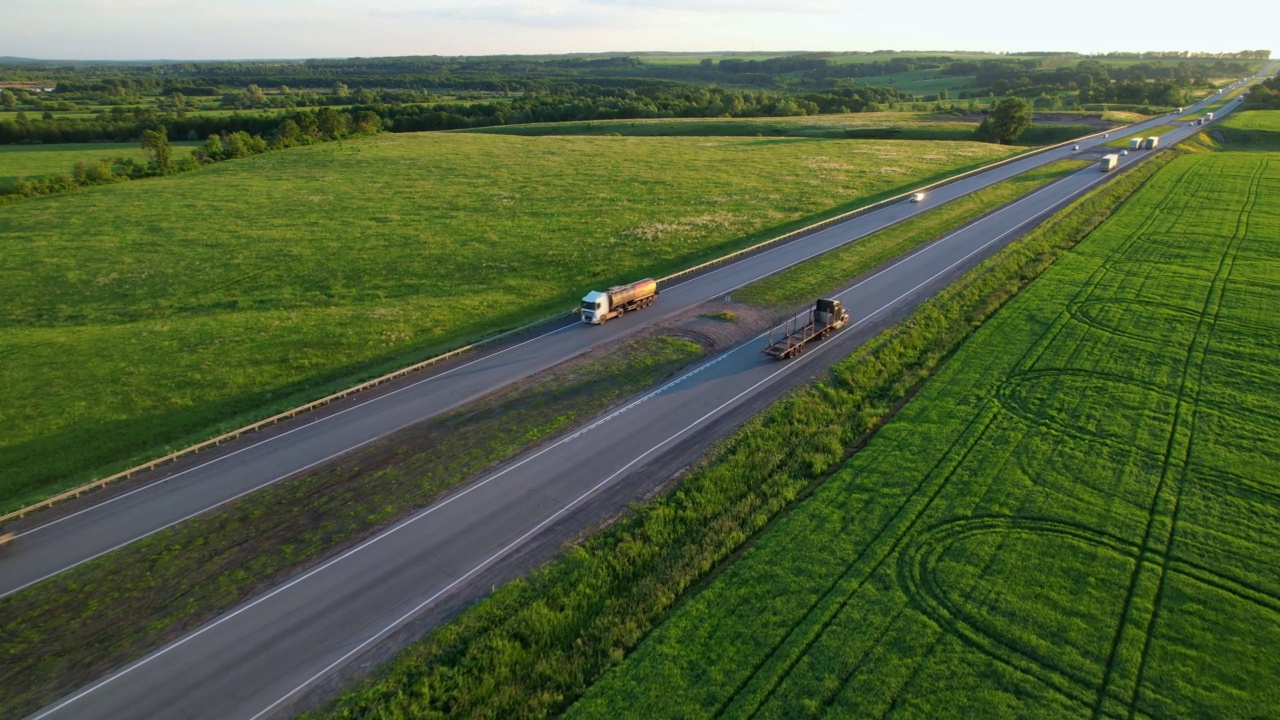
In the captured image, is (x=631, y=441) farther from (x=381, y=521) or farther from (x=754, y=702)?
(x=754, y=702)

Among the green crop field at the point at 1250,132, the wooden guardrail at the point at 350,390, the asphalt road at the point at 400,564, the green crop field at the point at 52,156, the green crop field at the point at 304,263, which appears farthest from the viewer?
the green crop field at the point at 1250,132

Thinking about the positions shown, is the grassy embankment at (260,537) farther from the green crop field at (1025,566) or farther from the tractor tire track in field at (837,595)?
the tractor tire track in field at (837,595)

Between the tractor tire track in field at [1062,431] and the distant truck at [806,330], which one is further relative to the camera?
the distant truck at [806,330]

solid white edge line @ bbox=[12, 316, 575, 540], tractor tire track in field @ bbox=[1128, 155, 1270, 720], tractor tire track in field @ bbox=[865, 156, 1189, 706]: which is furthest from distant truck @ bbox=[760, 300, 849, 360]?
tractor tire track in field @ bbox=[1128, 155, 1270, 720]

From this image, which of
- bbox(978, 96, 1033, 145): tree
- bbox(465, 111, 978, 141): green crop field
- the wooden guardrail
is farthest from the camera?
bbox(465, 111, 978, 141): green crop field

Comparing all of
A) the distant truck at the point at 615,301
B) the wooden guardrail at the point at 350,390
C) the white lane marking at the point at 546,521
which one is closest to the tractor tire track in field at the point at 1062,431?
the white lane marking at the point at 546,521

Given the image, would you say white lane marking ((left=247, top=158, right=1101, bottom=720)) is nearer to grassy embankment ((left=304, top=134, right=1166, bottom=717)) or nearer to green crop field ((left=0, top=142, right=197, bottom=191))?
grassy embankment ((left=304, top=134, right=1166, bottom=717))

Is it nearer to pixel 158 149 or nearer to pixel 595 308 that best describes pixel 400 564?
pixel 595 308

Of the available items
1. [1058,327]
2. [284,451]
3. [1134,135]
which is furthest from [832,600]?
[1134,135]
